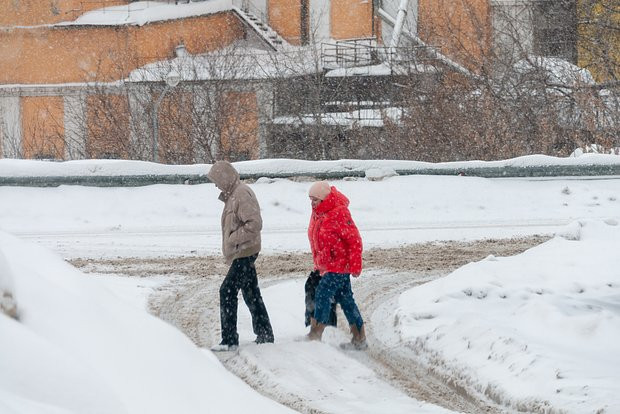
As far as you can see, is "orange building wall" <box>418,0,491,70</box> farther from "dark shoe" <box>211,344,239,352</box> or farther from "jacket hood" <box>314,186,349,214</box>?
"dark shoe" <box>211,344,239,352</box>

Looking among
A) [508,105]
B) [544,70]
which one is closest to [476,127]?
[508,105]

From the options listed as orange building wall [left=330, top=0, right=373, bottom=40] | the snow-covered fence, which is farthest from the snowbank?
orange building wall [left=330, top=0, right=373, bottom=40]

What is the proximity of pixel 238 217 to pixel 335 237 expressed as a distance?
852mm

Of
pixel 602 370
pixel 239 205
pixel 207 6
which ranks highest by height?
pixel 207 6

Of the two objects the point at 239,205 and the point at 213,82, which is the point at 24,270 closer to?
the point at 239,205

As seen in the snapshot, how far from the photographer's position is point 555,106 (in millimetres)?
26953

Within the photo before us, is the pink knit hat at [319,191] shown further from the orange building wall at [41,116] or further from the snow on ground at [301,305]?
the orange building wall at [41,116]

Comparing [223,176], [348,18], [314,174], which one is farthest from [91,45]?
[223,176]

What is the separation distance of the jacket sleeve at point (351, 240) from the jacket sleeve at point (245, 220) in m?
0.74

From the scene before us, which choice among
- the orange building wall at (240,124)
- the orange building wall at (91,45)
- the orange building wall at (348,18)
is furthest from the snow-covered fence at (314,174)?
the orange building wall at (348,18)

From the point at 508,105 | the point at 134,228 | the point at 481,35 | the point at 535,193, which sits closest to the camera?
the point at 134,228

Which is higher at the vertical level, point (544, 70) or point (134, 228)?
point (544, 70)

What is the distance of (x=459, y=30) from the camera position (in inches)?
1238

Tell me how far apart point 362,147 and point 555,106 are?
185 inches
